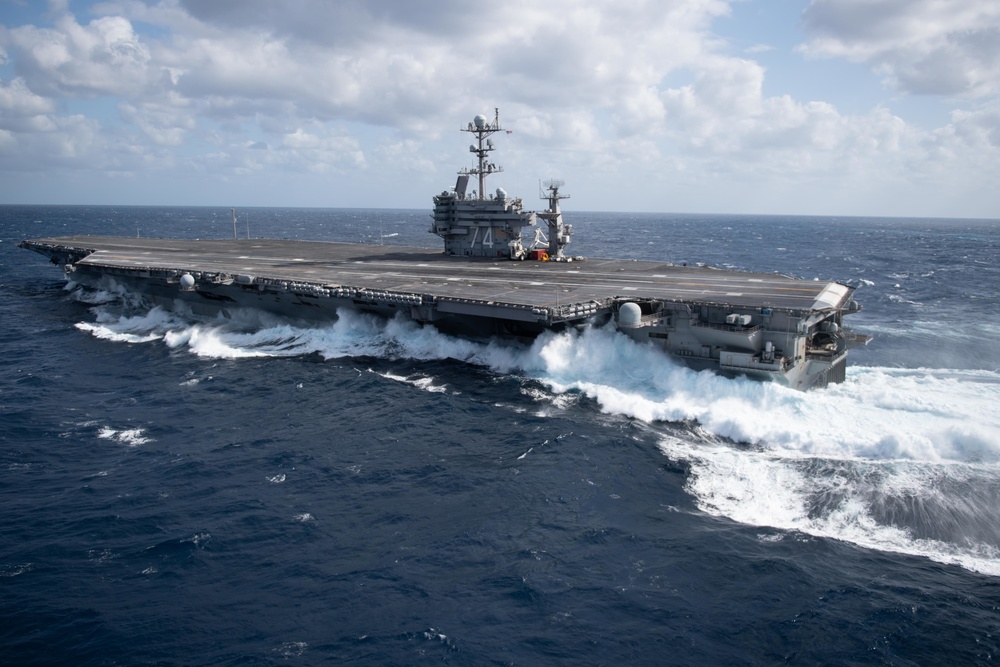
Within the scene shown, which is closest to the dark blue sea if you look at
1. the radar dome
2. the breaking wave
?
the breaking wave

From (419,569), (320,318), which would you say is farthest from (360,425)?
(320,318)

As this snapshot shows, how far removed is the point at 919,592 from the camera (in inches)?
529

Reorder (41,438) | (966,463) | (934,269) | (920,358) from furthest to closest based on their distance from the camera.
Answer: (934,269) < (920,358) < (41,438) < (966,463)

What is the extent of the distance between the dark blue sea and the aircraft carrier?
1331 millimetres

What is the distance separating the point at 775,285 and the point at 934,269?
5297cm

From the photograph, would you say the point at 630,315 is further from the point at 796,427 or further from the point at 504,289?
the point at 504,289

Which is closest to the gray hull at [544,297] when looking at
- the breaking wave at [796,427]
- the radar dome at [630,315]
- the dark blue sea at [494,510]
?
the radar dome at [630,315]

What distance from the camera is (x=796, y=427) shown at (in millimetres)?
21094

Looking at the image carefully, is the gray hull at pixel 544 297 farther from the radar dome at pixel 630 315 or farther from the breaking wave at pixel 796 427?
the breaking wave at pixel 796 427

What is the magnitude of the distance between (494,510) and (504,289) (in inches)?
625

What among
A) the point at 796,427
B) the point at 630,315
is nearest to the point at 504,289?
the point at 630,315

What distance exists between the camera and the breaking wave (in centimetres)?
1634

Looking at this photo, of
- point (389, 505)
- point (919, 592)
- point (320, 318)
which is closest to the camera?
point (919, 592)

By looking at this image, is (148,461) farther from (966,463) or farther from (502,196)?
(502,196)
